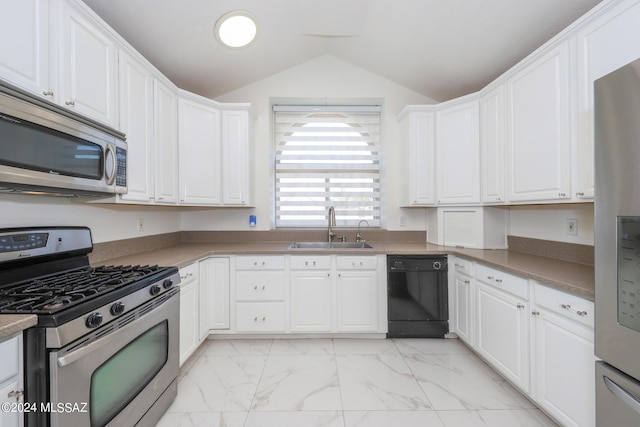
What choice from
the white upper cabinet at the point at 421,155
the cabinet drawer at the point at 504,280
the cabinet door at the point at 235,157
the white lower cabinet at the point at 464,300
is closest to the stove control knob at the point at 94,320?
the cabinet door at the point at 235,157

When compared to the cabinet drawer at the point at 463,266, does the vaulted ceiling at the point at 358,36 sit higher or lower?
higher

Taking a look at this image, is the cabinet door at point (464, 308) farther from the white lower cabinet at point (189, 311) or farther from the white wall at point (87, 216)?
the white wall at point (87, 216)

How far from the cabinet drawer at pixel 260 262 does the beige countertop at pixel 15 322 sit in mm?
1713

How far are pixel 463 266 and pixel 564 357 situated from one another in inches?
41.7

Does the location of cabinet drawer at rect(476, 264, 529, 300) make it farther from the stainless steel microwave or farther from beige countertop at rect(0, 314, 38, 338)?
the stainless steel microwave

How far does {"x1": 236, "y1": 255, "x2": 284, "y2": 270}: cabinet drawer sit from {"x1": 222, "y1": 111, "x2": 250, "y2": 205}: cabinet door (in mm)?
632

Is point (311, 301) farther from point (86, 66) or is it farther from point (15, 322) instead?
point (86, 66)

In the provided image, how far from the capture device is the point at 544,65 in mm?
1829

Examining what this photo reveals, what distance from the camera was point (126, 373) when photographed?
1.35m

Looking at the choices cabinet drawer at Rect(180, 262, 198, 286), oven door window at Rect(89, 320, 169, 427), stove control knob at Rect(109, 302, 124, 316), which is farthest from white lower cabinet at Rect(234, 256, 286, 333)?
stove control knob at Rect(109, 302, 124, 316)

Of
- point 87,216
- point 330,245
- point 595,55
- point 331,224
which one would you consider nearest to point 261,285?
point 330,245

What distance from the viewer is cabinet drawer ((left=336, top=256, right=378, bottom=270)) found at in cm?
268

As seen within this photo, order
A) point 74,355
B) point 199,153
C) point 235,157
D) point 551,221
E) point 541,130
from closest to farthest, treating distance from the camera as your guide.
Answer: point 74,355, point 541,130, point 551,221, point 199,153, point 235,157

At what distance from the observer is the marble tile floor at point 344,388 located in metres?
1.70
